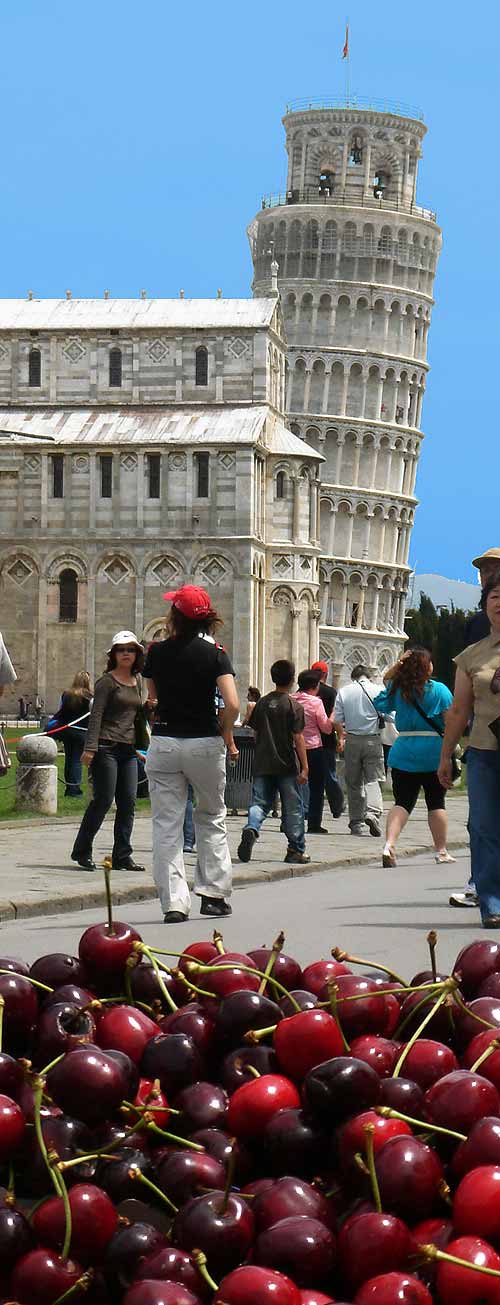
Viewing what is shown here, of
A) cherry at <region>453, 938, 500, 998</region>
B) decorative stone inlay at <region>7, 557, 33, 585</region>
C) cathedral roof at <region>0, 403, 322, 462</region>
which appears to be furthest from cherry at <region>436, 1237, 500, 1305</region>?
decorative stone inlay at <region>7, 557, 33, 585</region>

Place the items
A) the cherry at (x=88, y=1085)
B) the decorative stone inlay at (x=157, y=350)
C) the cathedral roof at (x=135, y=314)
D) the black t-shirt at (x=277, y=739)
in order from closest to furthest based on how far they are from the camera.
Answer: the cherry at (x=88, y=1085) < the black t-shirt at (x=277, y=739) < the cathedral roof at (x=135, y=314) < the decorative stone inlay at (x=157, y=350)

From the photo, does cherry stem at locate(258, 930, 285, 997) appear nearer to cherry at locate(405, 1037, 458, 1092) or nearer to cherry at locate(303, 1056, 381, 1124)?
cherry at locate(405, 1037, 458, 1092)

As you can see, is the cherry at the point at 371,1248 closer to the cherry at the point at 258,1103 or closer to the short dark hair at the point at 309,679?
the cherry at the point at 258,1103

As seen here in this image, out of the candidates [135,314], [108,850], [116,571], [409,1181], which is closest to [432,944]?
[409,1181]

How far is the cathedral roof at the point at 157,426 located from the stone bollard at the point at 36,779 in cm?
5208

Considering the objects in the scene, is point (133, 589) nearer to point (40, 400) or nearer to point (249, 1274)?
point (40, 400)

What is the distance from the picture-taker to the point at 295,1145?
278 cm

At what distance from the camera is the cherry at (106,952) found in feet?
11.9

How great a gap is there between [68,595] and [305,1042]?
73.7m

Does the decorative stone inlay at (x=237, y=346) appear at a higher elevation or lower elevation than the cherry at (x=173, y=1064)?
higher

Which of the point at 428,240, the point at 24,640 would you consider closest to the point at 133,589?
the point at 24,640

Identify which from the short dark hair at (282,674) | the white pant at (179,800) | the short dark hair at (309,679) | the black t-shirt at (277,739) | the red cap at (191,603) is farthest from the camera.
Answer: the short dark hair at (309,679)

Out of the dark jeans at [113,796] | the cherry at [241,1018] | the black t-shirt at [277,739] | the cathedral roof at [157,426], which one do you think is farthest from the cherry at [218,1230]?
the cathedral roof at [157,426]

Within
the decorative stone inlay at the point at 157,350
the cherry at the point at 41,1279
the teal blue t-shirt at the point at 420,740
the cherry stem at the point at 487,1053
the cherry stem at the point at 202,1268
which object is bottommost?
the teal blue t-shirt at the point at 420,740
